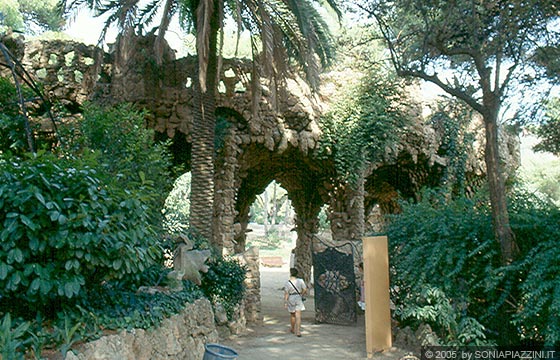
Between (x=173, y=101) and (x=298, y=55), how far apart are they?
3.33 meters

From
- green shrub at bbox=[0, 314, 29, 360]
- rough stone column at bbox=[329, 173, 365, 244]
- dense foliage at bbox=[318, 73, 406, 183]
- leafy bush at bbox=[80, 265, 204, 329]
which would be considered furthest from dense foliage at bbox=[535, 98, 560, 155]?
green shrub at bbox=[0, 314, 29, 360]

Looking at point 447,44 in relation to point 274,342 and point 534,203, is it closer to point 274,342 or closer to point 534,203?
point 534,203

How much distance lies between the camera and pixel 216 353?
17.2ft

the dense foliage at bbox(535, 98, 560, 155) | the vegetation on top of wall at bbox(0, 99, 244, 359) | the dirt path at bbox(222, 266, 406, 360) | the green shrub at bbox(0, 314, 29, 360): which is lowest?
the dirt path at bbox(222, 266, 406, 360)

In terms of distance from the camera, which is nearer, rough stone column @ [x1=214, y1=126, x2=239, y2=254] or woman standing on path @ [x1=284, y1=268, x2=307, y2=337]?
woman standing on path @ [x1=284, y1=268, x2=307, y2=337]

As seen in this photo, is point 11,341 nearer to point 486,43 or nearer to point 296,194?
point 486,43

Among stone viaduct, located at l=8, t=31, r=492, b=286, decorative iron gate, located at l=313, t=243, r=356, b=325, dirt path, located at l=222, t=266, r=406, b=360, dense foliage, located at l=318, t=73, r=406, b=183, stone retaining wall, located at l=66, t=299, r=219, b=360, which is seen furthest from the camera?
dense foliage, located at l=318, t=73, r=406, b=183

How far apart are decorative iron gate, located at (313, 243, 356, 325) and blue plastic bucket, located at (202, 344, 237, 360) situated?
6307mm

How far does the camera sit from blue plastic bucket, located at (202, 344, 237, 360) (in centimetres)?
522

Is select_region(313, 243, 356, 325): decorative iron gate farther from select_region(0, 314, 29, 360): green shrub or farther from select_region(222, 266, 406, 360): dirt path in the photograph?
select_region(0, 314, 29, 360): green shrub

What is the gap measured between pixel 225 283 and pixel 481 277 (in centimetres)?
499

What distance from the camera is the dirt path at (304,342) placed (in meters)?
8.82

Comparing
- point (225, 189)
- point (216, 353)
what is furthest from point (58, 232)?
point (225, 189)

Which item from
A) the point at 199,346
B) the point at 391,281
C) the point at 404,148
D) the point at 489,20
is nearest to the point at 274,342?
the point at 391,281
